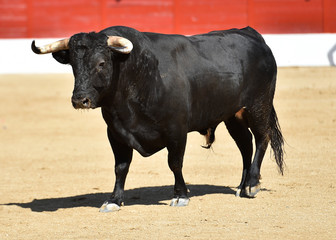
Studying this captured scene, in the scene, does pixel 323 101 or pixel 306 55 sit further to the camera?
pixel 306 55

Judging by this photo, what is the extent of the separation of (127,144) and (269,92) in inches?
55.7

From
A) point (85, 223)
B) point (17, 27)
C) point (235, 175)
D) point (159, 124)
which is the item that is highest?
point (159, 124)

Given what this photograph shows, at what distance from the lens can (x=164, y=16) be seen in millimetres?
16969

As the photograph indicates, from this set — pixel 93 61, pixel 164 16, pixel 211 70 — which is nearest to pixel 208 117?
pixel 211 70

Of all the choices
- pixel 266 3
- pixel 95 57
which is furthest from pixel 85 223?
pixel 266 3

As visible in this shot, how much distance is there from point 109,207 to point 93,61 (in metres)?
1.11

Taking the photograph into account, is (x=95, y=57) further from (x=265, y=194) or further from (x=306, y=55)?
(x=306, y=55)

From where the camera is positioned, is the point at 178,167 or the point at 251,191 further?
the point at 251,191

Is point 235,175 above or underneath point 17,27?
above

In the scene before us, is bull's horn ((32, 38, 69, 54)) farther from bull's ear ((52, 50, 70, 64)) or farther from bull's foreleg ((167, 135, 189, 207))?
bull's foreleg ((167, 135, 189, 207))

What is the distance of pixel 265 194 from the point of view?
6758mm

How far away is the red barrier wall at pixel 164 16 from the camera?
16438 mm

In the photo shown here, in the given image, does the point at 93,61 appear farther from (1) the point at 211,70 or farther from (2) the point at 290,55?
(2) the point at 290,55

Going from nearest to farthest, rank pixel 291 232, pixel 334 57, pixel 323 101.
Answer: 1. pixel 291 232
2. pixel 323 101
3. pixel 334 57
